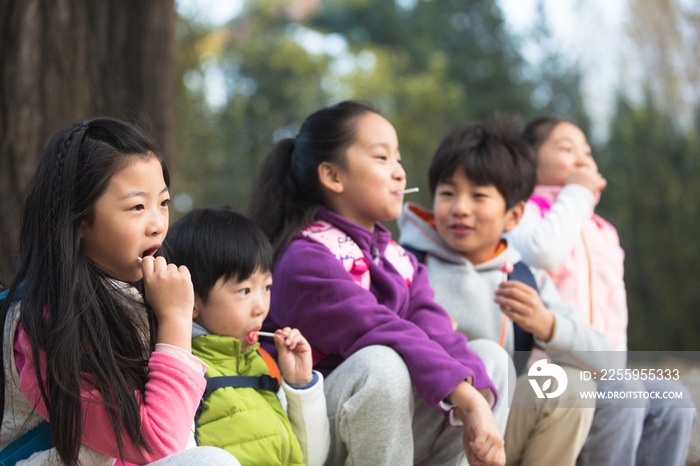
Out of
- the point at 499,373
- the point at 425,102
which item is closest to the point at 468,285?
the point at 499,373

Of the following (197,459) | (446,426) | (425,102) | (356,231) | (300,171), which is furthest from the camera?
(425,102)

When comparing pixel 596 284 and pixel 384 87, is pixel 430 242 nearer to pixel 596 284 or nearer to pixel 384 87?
pixel 596 284

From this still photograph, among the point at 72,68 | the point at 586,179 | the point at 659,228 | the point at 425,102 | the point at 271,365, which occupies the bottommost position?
the point at 659,228

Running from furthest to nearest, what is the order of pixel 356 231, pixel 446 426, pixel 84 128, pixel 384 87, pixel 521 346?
pixel 384 87 → pixel 521 346 → pixel 356 231 → pixel 446 426 → pixel 84 128

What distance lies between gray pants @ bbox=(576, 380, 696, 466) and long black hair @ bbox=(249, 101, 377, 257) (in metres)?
1.19

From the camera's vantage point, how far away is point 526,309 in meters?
2.09

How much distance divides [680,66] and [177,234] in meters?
9.79

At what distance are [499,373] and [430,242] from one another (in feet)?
2.24

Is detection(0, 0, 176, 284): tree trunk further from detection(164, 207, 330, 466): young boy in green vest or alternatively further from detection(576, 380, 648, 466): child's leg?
detection(576, 380, 648, 466): child's leg

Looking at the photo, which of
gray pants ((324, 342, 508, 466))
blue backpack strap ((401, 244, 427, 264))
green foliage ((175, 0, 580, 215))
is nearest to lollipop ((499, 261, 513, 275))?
blue backpack strap ((401, 244, 427, 264))

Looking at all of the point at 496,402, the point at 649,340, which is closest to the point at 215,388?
the point at 496,402

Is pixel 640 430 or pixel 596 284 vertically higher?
pixel 596 284

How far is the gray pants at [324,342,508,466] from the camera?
166 centimetres

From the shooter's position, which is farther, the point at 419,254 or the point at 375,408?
the point at 419,254
